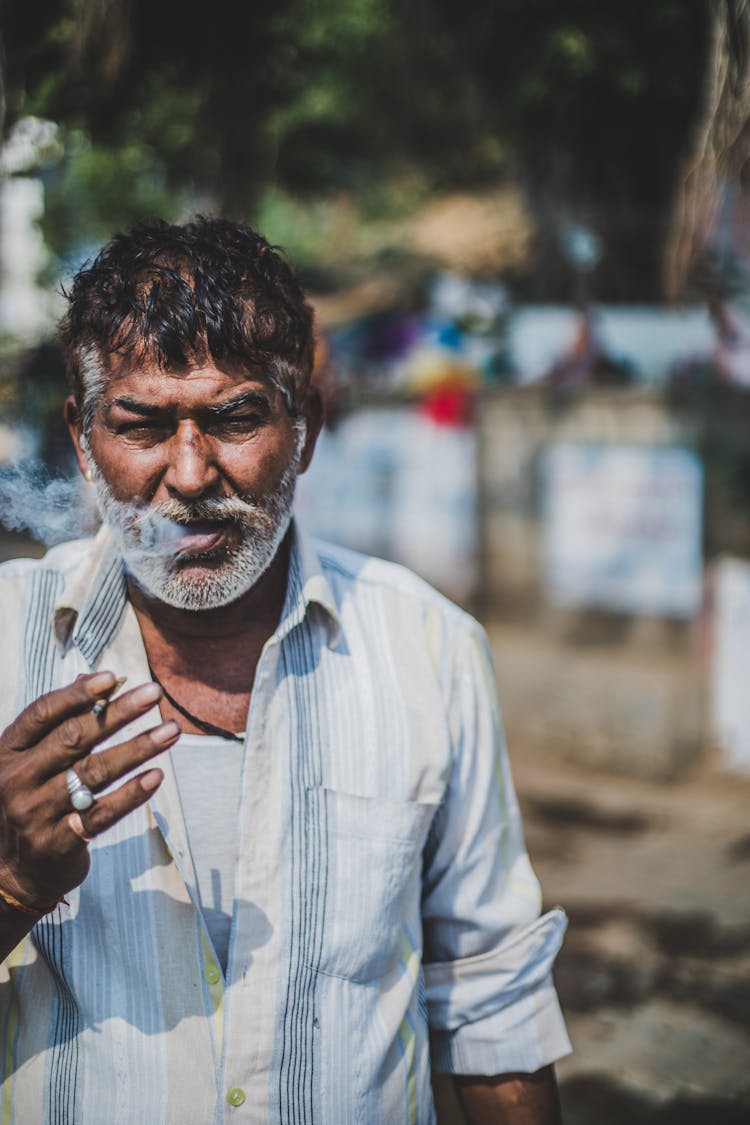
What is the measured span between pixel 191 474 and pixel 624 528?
193 inches

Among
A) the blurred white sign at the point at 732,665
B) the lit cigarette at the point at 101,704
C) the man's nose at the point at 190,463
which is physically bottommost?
the blurred white sign at the point at 732,665

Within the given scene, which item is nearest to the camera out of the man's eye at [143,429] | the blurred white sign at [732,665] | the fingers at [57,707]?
the fingers at [57,707]

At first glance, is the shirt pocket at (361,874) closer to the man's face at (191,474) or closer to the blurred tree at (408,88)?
the man's face at (191,474)

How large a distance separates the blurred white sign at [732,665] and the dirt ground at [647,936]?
181 mm

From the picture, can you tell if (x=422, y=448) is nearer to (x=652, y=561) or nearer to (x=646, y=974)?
(x=652, y=561)

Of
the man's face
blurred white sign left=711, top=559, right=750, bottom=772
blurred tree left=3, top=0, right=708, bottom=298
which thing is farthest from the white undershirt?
blurred white sign left=711, top=559, right=750, bottom=772

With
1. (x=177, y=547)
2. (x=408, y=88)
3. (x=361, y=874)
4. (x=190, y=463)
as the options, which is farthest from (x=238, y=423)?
(x=408, y=88)

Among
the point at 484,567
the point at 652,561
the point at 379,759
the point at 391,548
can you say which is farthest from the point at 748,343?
the point at 379,759

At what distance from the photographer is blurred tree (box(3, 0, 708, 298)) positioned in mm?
3842

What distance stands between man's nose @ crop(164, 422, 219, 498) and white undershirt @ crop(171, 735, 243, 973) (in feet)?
1.22

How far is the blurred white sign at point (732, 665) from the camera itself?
18.7 feet

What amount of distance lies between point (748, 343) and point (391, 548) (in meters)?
2.62

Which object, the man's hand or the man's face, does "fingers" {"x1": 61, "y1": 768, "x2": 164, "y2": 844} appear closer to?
the man's hand

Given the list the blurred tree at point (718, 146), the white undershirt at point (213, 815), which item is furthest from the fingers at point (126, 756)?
the blurred tree at point (718, 146)
